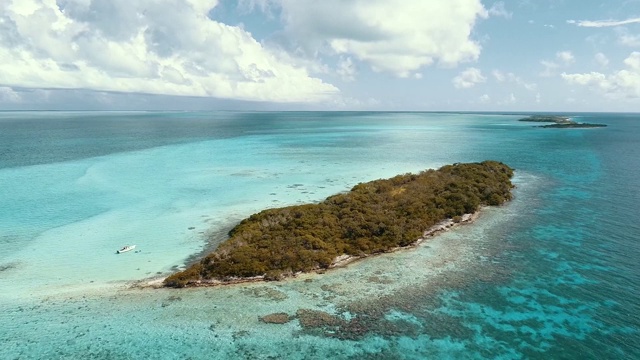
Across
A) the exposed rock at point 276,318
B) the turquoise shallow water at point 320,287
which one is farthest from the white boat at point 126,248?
the exposed rock at point 276,318

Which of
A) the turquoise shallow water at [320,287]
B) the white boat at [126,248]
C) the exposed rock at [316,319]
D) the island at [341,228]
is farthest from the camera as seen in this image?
the white boat at [126,248]

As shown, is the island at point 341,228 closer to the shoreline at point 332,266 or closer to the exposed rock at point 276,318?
the shoreline at point 332,266

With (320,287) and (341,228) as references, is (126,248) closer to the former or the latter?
(320,287)

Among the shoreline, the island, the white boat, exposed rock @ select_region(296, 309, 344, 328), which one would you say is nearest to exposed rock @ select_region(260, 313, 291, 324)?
exposed rock @ select_region(296, 309, 344, 328)

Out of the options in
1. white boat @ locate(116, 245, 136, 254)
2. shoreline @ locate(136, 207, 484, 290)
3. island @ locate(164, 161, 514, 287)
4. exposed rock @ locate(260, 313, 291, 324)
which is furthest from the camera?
white boat @ locate(116, 245, 136, 254)

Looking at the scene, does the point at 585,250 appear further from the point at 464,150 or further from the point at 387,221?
the point at 464,150

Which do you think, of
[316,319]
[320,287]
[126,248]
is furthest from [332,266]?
[126,248]

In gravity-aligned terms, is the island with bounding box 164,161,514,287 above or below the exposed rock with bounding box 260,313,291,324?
above

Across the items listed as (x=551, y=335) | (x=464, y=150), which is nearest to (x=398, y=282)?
(x=551, y=335)

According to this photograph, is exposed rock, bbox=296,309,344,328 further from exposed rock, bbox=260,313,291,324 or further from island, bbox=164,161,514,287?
island, bbox=164,161,514,287
